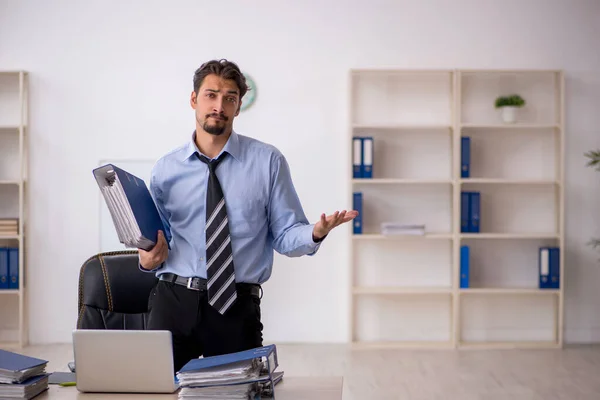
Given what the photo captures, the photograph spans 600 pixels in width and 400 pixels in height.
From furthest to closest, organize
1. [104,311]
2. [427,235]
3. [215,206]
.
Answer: [427,235] < [104,311] < [215,206]

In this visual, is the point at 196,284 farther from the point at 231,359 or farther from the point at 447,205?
the point at 447,205

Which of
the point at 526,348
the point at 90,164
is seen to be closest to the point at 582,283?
the point at 526,348

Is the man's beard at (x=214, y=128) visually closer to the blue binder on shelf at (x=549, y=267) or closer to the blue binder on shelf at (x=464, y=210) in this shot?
the blue binder on shelf at (x=464, y=210)

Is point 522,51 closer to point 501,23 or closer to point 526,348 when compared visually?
point 501,23

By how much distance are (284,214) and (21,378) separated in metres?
1.04

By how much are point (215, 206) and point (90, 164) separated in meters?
3.57

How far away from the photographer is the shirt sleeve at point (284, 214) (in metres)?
2.76

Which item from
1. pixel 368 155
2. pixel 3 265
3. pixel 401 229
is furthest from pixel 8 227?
pixel 401 229

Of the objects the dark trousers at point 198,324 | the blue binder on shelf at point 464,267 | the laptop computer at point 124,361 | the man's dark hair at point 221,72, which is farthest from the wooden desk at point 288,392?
the blue binder on shelf at point 464,267

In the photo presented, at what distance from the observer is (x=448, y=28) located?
6027mm

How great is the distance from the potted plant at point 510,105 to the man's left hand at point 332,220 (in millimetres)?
3607

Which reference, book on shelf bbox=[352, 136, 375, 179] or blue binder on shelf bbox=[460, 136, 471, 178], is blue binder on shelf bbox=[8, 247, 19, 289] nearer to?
book on shelf bbox=[352, 136, 375, 179]

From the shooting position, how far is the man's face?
2691 mm

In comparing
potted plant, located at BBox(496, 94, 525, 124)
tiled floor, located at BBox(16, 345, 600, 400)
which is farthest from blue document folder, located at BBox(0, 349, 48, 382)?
potted plant, located at BBox(496, 94, 525, 124)
